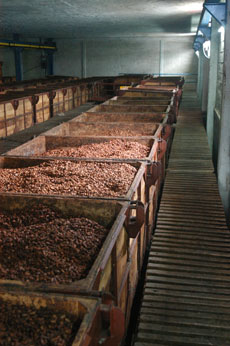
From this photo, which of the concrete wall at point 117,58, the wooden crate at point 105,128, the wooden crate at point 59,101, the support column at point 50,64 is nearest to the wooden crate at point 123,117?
the wooden crate at point 105,128

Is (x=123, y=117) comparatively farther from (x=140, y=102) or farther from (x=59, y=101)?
(x=59, y=101)

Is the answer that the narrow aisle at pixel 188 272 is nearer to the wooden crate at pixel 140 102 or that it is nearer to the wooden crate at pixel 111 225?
the wooden crate at pixel 111 225

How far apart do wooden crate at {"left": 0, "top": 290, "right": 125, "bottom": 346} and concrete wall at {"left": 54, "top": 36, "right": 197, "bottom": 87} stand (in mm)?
29532

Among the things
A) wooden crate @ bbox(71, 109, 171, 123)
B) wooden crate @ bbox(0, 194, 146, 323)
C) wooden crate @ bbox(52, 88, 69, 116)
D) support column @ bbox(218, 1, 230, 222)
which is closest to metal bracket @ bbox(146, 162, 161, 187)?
wooden crate @ bbox(0, 194, 146, 323)

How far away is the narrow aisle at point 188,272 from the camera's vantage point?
3.57m

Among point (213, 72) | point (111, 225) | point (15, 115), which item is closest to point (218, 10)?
point (213, 72)

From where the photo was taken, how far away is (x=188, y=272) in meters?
4.55

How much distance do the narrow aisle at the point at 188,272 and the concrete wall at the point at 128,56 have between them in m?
24.0

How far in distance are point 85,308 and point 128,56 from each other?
30.4 metres

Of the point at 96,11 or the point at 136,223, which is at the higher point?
the point at 96,11

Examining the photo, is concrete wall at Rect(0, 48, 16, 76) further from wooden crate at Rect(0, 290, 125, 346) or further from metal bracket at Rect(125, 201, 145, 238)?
wooden crate at Rect(0, 290, 125, 346)

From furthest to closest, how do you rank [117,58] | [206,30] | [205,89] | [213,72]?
1. [117,58]
2. [205,89]
3. [206,30]
4. [213,72]

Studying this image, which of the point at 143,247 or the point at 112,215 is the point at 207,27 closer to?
the point at 143,247

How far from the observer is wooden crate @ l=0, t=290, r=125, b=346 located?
2.08 metres
